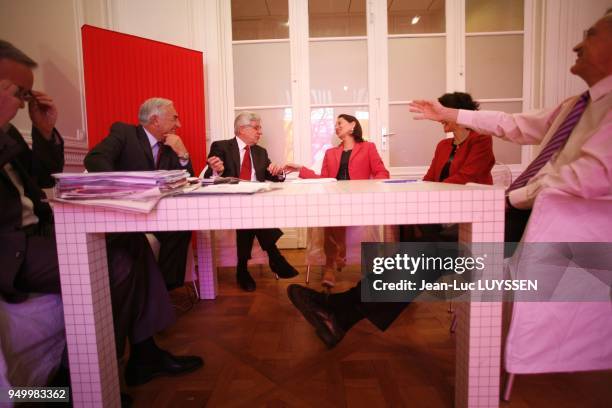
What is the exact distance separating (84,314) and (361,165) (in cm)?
218

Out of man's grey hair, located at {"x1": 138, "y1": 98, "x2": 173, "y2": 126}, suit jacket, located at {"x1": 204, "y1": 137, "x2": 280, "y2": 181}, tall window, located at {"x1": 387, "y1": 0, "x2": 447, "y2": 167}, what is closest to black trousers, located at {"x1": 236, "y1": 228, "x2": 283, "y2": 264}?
suit jacket, located at {"x1": 204, "y1": 137, "x2": 280, "y2": 181}

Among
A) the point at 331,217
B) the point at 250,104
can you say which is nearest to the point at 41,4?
the point at 250,104

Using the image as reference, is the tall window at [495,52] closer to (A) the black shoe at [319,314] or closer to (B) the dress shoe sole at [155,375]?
(A) the black shoe at [319,314]

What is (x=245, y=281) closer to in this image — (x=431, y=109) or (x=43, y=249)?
(x=43, y=249)

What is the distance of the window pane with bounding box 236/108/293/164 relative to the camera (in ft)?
11.4

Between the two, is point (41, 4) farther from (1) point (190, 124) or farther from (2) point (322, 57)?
(2) point (322, 57)

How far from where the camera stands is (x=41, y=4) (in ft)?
7.55

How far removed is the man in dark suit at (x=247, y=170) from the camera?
7.97ft

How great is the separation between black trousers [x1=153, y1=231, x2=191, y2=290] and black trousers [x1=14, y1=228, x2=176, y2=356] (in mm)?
676

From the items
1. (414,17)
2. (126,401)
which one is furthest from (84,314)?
(414,17)

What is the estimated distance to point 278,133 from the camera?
3512mm

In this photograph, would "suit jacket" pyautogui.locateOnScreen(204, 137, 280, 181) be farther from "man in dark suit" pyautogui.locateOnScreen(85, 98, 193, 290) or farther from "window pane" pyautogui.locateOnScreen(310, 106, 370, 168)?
"window pane" pyautogui.locateOnScreen(310, 106, 370, 168)

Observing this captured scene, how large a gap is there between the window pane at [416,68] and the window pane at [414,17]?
0.37ft
